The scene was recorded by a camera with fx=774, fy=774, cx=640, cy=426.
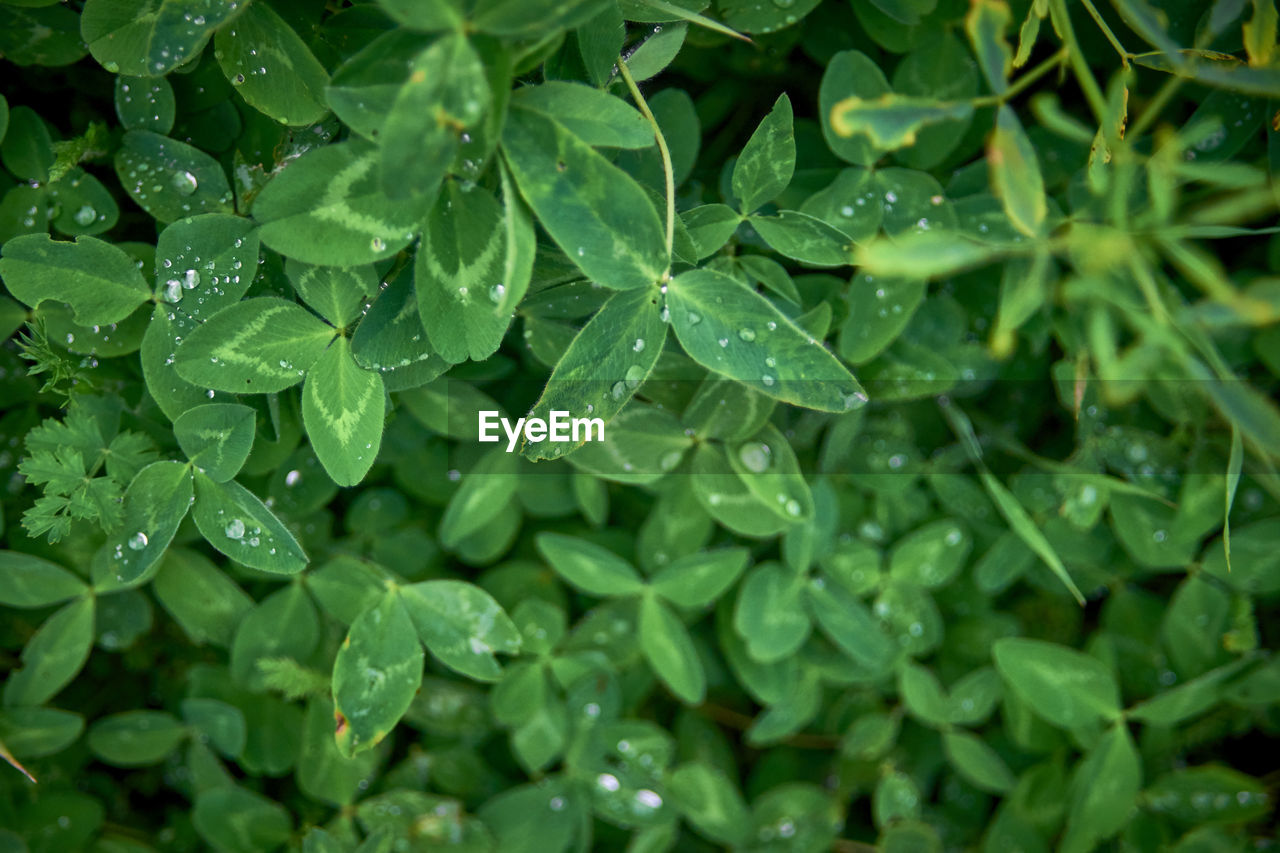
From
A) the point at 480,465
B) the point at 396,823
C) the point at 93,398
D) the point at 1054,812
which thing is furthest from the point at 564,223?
the point at 1054,812

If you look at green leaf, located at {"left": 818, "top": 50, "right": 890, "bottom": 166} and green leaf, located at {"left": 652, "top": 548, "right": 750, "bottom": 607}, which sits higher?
green leaf, located at {"left": 818, "top": 50, "right": 890, "bottom": 166}

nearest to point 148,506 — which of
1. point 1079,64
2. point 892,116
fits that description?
point 892,116

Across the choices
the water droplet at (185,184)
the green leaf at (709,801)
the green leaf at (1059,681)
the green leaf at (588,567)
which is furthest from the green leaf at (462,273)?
the green leaf at (1059,681)

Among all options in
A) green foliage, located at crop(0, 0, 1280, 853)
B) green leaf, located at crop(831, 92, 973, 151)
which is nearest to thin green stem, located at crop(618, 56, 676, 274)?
green foliage, located at crop(0, 0, 1280, 853)

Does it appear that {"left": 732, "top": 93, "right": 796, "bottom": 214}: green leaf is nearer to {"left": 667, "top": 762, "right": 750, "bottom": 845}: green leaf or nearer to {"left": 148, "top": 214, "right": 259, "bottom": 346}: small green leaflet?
{"left": 148, "top": 214, "right": 259, "bottom": 346}: small green leaflet

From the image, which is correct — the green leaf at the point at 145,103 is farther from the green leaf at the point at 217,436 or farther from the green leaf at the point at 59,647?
the green leaf at the point at 59,647

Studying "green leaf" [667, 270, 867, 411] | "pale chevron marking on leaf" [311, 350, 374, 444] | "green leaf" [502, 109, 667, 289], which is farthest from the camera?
"pale chevron marking on leaf" [311, 350, 374, 444]
